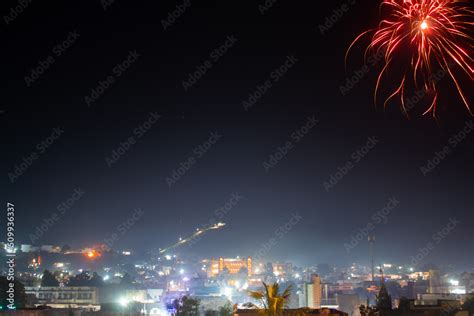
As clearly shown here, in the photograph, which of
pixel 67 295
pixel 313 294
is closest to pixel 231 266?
pixel 313 294

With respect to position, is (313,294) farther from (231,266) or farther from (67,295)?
(231,266)

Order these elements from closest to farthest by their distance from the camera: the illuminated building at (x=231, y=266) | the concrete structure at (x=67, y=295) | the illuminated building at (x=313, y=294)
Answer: the concrete structure at (x=67, y=295) < the illuminated building at (x=313, y=294) < the illuminated building at (x=231, y=266)

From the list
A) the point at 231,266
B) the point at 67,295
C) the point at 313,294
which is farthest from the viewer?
the point at 231,266

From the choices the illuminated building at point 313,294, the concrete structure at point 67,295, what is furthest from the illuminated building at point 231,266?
the concrete structure at point 67,295

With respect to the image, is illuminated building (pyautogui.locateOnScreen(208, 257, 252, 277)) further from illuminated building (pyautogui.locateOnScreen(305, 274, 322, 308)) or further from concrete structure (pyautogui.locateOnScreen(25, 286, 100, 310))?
concrete structure (pyautogui.locateOnScreen(25, 286, 100, 310))

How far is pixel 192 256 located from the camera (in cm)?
18938

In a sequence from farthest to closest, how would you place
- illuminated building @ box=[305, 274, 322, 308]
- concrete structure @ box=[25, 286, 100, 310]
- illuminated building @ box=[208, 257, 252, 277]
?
illuminated building @ box=[208, 257, 252, 277]
illuminated building @ box=[305, 274, 322, 308]
concrete structure @ box=[25, 286, 100, 310]

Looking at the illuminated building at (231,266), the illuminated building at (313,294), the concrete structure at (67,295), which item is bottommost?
the illuminated building at (231,266)

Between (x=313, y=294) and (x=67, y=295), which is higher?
(x=67, y=295)

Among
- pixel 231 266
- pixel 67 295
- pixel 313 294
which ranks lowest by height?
pixel 231 266

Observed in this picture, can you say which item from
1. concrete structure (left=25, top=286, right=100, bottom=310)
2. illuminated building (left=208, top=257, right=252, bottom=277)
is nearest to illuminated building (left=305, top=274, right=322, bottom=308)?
concrete structure (left=25, top=286, right=100, bottom=310)

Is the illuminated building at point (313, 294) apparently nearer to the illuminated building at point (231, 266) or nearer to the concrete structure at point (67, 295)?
the concrete structure at point (67, 295)

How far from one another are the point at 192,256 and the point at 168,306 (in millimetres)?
163290

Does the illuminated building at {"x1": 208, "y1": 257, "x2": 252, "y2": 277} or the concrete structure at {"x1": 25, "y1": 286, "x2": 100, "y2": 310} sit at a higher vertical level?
the concrete structure at {"x1": 25, "y1": 286, "x2": 100, "y2": 310}
